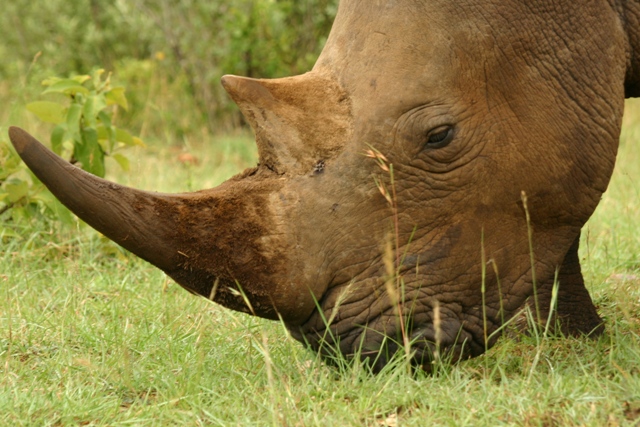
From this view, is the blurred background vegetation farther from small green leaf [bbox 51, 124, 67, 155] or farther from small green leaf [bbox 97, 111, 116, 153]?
small green leaf [bbox 51, 124, 67, 155]

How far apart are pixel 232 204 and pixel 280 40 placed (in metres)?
6.94

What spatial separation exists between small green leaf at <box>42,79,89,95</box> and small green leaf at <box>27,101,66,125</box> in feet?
0.25

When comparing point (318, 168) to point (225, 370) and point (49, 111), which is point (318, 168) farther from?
point (49, 111)

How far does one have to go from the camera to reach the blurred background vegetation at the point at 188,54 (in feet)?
32.5

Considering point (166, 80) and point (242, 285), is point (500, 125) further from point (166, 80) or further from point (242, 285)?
point (166, 80)

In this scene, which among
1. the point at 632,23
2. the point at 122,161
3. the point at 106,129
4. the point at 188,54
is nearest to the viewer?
the point at 632,23

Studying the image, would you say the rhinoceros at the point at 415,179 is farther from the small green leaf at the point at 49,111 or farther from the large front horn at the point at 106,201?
the small green leaf at the point at 49,111

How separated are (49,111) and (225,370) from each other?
7.61 feet

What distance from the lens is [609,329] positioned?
4254mm

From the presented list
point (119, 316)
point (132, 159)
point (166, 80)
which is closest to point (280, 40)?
point (166, 80)

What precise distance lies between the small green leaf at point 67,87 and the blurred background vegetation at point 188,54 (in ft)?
12.8

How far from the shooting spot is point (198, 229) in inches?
127

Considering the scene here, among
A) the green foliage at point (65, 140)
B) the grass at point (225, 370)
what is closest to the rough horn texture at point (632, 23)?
the grass at point (225, 370)

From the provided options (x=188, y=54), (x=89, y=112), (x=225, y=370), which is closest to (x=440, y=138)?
(x=225, y=370)
